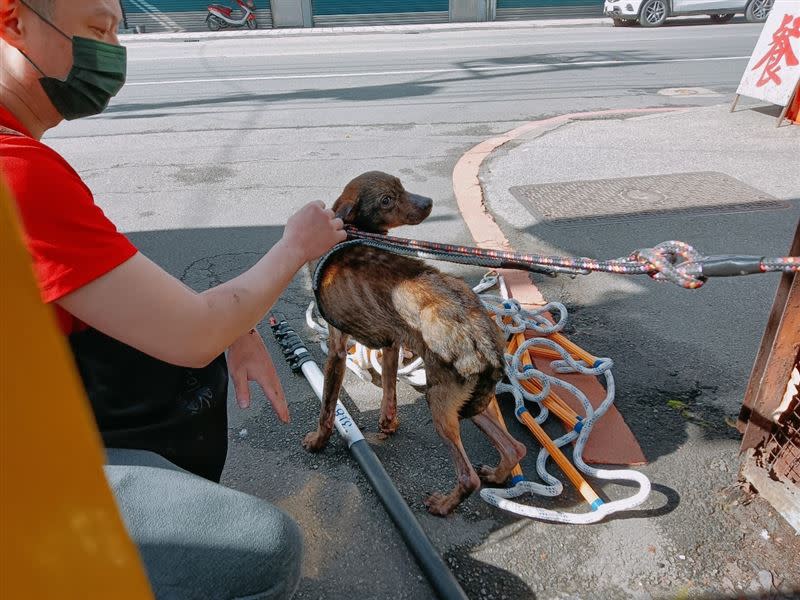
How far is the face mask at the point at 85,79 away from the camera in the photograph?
1692mm

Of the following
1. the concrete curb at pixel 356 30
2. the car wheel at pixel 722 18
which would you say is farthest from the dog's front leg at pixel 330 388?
the car wheel at pixel 722 18

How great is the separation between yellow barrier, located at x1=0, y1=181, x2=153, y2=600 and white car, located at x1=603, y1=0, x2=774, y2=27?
2191 centimetres

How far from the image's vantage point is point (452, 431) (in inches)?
99.3

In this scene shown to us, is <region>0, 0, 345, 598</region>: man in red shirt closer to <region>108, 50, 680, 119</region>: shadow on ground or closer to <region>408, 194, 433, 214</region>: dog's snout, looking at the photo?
<region>408, 194, 433, 214</region>: dog's snout

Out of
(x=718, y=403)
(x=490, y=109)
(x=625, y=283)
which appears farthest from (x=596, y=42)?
(x=718, y=403)

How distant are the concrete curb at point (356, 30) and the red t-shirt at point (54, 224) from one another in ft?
69.0

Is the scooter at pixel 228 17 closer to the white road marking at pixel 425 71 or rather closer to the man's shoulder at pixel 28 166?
the white road marking at pixel 425 71

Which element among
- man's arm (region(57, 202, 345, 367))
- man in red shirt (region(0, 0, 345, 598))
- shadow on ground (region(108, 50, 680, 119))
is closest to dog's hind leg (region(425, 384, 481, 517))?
man in red shirt (region(0, 0, 345, 598))

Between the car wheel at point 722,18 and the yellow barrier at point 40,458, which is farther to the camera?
the car wheel at point 722,18

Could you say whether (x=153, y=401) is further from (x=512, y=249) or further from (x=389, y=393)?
(x=512, y=249)

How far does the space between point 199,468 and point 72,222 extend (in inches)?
40.1

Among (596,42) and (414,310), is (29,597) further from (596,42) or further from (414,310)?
(596,42)

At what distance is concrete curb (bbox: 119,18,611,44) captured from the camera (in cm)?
2027

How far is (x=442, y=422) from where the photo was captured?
2.52 m
